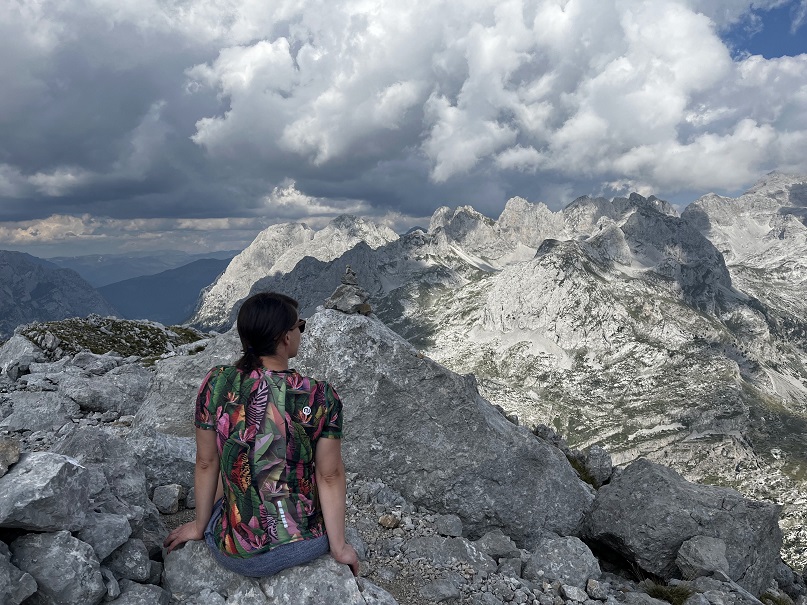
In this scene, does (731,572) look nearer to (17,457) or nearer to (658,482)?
(658,482)

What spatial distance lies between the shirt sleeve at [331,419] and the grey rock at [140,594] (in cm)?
350

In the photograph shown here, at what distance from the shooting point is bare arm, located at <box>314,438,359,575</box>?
21.4 feet

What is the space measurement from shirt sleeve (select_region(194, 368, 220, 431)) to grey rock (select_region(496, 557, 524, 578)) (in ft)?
27.1

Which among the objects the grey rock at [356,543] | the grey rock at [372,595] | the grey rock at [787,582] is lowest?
the grey rock at [787,582]

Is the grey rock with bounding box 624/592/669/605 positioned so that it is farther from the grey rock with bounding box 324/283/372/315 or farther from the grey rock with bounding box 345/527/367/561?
the grey rock with bounding box 324/283/372/315

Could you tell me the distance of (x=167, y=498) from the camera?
10016 millimetres

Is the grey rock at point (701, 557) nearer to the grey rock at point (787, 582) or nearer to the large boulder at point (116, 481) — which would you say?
the grey rock at point (787, 582)

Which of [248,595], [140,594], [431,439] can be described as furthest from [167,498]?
[431,439]

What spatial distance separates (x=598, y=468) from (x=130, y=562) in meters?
20.2

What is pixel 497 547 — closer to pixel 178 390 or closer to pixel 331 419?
pixel 331 419

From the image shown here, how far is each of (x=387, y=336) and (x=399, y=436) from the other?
3.44m

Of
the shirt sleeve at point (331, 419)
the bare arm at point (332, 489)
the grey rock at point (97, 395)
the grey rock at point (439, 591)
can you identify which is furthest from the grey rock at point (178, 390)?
the shirt sleeve at point (331, 419)

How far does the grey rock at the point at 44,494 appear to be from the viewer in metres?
6.04

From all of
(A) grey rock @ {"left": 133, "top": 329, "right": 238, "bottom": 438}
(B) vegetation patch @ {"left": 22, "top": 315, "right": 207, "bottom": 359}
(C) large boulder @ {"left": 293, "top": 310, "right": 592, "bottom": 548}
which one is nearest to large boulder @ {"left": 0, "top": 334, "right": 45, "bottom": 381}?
(B) vegetation patch @ {"left": 22, "top": 315, "right": 207, "bottom": 359}
